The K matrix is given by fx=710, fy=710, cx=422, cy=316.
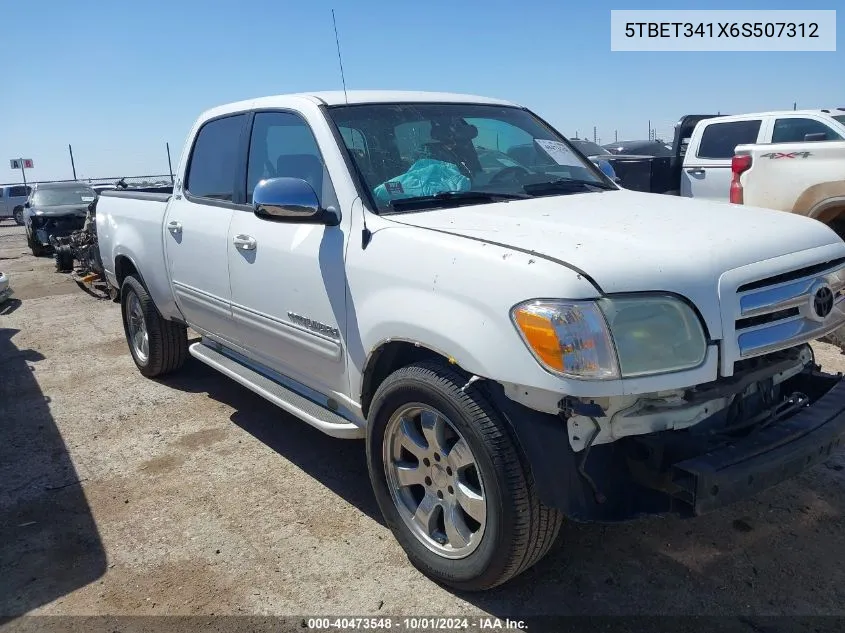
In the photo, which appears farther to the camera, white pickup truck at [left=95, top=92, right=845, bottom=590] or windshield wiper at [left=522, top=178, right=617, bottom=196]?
windshield wiper at [left=522, top=178, right=617, bottom=196]

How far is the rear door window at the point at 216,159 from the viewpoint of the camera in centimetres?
427

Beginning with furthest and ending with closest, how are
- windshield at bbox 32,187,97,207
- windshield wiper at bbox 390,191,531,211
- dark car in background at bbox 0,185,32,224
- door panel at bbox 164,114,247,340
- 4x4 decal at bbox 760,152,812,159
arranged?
dark car in background at bbox 0,185,32,224
windshield at bbox 32,187,97,207
4x4 decal at bbox 760,152,812,159
door panel at bbox 164,114,247,340
windshield wiper at bbox 390,191,531,211

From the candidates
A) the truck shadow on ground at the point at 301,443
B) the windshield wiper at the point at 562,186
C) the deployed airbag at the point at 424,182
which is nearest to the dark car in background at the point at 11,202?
the truck shadow on ground at the point at 301,443

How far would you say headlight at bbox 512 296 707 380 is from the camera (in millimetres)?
2271

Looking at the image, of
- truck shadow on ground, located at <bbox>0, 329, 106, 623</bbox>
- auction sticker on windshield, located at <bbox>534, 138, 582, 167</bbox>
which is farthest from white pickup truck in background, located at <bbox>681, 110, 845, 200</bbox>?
truck shadow on ground, located at <bbox>0, 329, 106, 623</bbox>

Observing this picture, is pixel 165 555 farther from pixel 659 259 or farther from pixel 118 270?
pixel 118 270

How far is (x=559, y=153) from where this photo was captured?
405 cm

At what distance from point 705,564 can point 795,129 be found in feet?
25.3

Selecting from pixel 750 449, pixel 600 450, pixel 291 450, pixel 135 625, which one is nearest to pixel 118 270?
pixel 291 450

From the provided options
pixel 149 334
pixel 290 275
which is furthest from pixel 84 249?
pixel 290 275

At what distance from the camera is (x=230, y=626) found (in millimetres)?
2750

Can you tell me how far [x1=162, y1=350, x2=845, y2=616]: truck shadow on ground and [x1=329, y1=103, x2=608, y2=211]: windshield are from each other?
162cm

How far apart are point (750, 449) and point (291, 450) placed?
2732 mm

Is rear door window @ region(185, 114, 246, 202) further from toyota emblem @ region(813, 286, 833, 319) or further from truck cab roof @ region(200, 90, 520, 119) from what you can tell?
toyota emblem @ region(813, 286, 833, 319)
